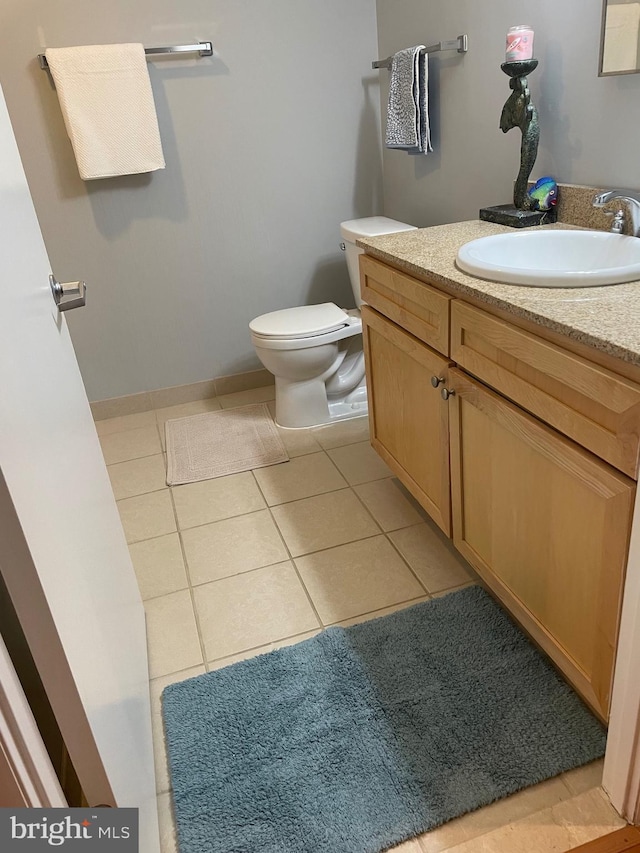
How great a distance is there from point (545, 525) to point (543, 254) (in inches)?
29.8

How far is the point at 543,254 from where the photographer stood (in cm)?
165

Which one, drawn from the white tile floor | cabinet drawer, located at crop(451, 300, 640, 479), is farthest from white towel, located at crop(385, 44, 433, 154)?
cabinet drawer, located at crop(451, 300, 640, 479)

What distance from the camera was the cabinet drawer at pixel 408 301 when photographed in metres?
1.50

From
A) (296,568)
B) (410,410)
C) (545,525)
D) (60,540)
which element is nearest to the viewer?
(60,540)

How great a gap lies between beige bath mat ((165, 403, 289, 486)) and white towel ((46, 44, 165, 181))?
106 cm

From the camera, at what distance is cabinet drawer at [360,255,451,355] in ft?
4.92

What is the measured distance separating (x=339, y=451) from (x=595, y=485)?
1495 mm

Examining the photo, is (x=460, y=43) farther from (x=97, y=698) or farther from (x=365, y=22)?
(x=97, y=698)

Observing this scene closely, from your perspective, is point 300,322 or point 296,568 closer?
point 296,568

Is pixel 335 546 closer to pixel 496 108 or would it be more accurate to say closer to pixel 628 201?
pixel 628 201

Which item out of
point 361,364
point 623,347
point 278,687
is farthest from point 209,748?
point 361,364

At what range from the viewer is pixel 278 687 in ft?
4.89

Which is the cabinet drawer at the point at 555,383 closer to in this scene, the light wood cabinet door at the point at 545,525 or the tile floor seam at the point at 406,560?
the light wood cabinet door at the point at 545,525

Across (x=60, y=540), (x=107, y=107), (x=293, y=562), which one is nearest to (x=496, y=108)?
(x=107, y=107)
